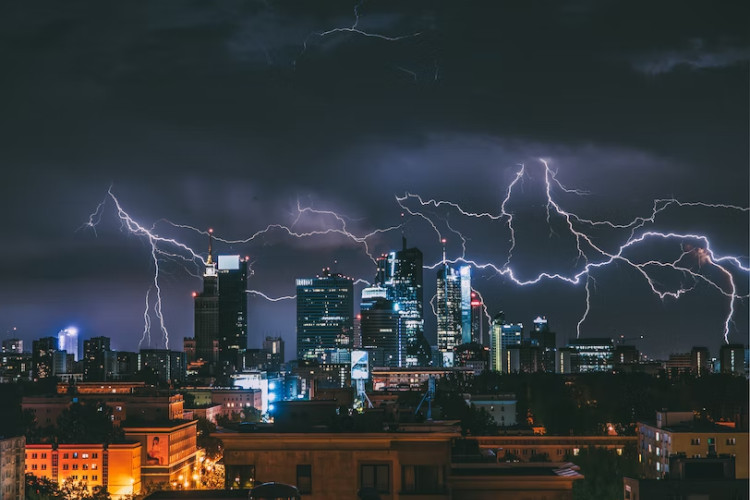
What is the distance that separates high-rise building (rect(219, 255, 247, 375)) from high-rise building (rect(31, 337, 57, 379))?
92.1 ft

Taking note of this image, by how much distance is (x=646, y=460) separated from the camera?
4156cm

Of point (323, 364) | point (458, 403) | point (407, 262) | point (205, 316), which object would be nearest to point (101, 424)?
→ point (458, 403)

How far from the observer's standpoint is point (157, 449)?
57.9 m

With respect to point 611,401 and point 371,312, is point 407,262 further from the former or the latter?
point 611,401

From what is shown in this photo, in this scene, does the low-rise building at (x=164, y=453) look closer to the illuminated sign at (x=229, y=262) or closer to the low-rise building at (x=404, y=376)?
the low-rise building at (x=404, y=376)

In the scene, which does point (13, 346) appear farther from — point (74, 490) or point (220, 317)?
point (74, 490)

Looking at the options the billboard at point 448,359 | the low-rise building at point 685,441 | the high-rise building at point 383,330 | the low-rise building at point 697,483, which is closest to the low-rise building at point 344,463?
the low-rise building at point 697,483

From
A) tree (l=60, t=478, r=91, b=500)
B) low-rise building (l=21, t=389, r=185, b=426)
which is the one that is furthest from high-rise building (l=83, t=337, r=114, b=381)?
tree (l=60, t=478, r=91, b=500)

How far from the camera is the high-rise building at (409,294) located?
14050 cm

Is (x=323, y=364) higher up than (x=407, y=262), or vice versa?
(x=407, y=262)

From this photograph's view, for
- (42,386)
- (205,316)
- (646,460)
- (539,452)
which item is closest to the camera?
(646,460)

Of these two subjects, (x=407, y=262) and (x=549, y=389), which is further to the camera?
(x=407, y=262)

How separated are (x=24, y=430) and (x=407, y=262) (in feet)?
297

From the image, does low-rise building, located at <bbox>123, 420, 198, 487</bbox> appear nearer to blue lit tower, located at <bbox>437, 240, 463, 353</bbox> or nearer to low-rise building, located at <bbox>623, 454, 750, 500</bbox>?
low-rise building, located at <bbox>623, 454, 750, 500</bbox>
